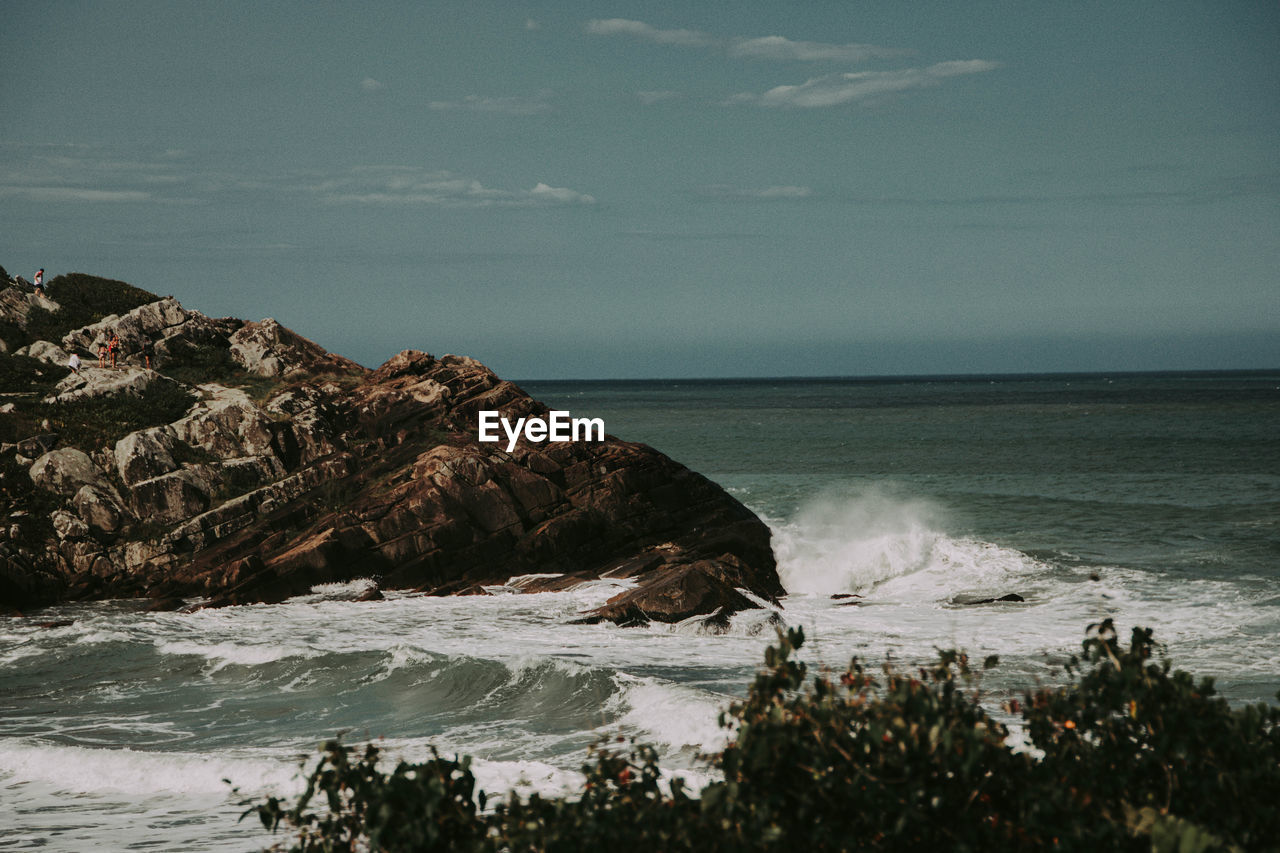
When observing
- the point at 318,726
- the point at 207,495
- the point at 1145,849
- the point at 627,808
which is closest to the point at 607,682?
the point at 318,726

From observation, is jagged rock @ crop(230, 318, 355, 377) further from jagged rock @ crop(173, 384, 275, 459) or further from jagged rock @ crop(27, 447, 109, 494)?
jagged rock @ crop(27, 447, 109, 494)

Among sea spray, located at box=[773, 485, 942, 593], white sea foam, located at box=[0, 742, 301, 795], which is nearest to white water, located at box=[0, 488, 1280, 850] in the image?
white sea foam, located at box=[0, 742, 301, 795]

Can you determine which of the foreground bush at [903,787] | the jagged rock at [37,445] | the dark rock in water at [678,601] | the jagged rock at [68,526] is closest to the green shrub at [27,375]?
the jagged rock at [37,445]

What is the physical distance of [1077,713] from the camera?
25.7 ft

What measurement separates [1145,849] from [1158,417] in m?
114

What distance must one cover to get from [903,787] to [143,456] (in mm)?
30672

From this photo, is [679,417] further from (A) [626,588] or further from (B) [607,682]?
(B) [607,682]

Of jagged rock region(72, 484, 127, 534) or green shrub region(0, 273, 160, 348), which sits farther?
green shrub region(0, 273, 160, 348)

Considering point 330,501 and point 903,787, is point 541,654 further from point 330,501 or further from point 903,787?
point 903,787

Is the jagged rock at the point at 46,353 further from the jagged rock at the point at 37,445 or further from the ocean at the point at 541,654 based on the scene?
the ocean at the point at 541,654

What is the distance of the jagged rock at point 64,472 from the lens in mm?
→ 30391

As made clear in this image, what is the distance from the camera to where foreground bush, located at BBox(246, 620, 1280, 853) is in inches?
261

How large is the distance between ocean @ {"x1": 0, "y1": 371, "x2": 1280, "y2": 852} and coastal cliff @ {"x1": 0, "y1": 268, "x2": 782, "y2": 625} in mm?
1363

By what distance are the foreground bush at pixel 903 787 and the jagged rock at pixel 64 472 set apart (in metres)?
27.5
